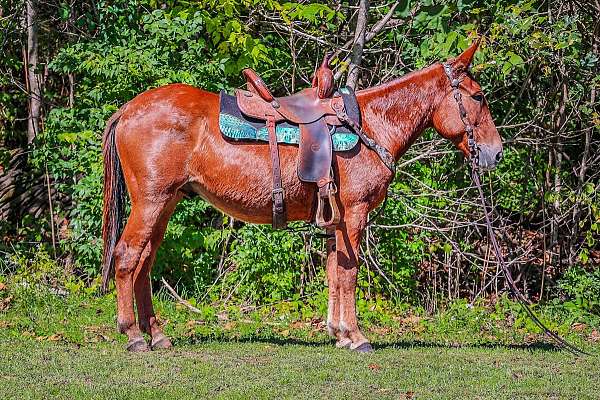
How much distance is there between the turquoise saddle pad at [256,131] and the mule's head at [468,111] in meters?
0.81

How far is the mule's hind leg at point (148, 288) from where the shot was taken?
6785 mm

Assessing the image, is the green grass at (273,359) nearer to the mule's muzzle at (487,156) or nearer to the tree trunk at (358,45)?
the mule's muzzle at (487,156)

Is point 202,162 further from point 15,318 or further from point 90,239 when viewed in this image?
point 90,239

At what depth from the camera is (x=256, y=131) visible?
6.69 m

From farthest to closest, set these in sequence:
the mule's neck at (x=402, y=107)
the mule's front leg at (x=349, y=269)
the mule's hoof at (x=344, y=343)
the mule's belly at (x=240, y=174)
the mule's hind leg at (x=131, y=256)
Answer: the mule's neck at (x=402, y=107) < the mule's hoof at (x=344, y=343) < the mule's front leg at (x=349, y=269) < the mule's belly at (x=240, y=174) < the mule's hind leg at (x=131, y=256)

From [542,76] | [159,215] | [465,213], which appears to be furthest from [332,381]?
[542,76]

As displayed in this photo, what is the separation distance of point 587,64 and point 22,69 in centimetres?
684

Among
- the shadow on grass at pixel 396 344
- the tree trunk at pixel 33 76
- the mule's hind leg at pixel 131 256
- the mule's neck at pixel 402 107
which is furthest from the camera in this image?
the tree trunk at pixel 33 76

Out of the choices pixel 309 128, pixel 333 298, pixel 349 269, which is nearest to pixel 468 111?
pixel 309 128

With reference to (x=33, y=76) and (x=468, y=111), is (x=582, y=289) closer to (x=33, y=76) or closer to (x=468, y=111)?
(x=468, y=111)

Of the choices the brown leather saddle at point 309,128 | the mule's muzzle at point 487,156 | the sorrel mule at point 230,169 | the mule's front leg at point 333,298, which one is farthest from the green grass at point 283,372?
the mule's muzzle at point 487,156

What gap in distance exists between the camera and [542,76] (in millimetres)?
10203

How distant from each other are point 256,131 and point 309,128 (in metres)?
0.40

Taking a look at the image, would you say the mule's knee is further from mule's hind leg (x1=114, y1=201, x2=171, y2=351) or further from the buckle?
the buckle
